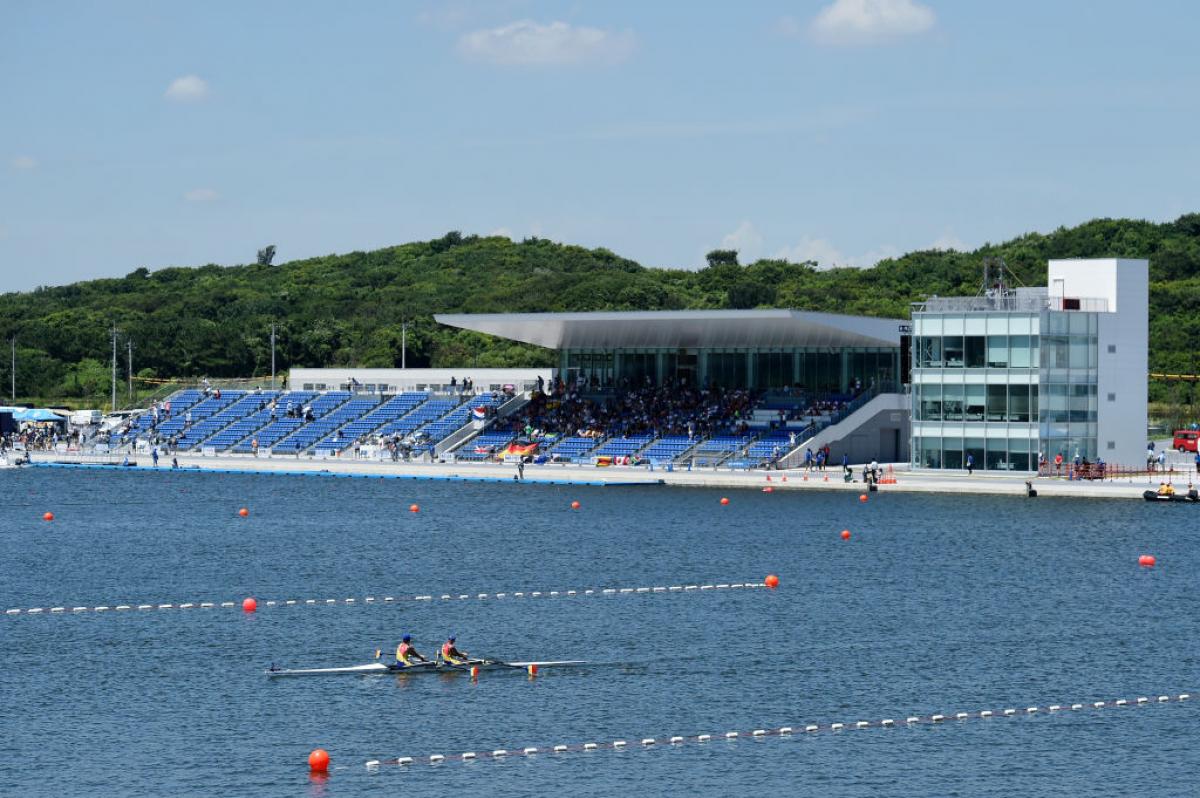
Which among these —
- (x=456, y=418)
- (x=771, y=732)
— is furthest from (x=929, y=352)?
(x=771, y=732)

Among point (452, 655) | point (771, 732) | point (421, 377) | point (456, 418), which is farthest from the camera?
point (421, 377)

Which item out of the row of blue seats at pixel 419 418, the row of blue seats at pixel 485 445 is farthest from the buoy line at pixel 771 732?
the row of blue seats at pixel 419 418

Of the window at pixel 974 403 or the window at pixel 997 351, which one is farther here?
the window at pixel 974 403

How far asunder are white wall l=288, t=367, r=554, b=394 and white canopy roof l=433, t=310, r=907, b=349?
4460 mm

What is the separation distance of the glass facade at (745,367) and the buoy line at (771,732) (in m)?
69.0

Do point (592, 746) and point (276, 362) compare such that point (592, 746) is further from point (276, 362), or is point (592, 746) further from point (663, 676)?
point (276, 362)

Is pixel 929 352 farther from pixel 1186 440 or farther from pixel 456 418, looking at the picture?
pixel 456 418

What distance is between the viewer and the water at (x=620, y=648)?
3822 cm

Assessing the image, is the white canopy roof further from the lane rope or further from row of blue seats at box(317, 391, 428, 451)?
the lane rope

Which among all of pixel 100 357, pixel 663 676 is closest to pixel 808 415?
pixel 663 676

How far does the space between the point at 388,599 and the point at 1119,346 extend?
178ft

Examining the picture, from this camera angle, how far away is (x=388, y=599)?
2425 inches

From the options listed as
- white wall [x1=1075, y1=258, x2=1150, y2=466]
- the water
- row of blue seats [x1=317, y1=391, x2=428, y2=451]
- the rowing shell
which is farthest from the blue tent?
the rowing shell

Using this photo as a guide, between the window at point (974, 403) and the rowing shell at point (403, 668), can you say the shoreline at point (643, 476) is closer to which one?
the window at point (974, 403)
